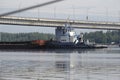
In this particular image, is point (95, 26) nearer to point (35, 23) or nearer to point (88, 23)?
point (88, 23)

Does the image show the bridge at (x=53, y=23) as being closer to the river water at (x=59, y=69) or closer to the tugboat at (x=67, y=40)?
the tugboat at (x=67, y=40)

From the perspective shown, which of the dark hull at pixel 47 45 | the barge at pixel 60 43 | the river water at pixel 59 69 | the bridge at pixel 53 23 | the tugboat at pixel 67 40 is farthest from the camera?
the tugboat at pixel 67 40

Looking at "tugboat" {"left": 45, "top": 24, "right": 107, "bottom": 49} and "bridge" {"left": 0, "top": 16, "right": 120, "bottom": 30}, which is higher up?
"bridge" {"left": 0, "top": 16, "right": 120, "bottom": 30}

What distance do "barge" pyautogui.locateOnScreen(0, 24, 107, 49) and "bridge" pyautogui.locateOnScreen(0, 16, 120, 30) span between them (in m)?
3.68

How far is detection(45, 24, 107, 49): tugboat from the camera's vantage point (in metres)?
156

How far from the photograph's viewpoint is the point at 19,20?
504ft

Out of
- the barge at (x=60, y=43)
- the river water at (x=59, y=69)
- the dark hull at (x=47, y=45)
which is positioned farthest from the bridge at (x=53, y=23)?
the river water at (x=59, y=69)

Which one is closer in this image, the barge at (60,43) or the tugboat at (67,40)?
the barge at (60,43)

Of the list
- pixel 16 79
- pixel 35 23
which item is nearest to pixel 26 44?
pixel 35 23

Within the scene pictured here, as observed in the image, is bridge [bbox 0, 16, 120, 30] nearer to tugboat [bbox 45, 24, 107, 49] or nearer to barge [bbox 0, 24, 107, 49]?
tugboat [bbox 45, 24, 107, 49]

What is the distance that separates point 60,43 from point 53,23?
10.4 meters

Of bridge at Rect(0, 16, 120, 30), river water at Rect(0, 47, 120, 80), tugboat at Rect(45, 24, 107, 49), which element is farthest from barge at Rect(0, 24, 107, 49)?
river water at Rect(0, 47, 120, 80)

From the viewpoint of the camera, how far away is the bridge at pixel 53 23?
493 feet

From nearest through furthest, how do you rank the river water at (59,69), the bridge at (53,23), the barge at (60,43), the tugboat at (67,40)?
the river water at (59,69) < the bridge at (53,23) < the barge at (60,43) < the tugboat at (67,40)
